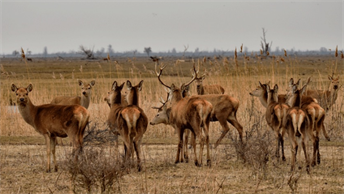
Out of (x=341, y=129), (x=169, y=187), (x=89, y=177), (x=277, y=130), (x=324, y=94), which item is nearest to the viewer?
(x=89, y=177)

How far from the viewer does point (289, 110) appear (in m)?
10.6

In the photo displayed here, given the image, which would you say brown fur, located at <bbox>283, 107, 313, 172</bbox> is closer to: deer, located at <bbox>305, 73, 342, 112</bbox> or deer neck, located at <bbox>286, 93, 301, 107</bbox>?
deer neck, located at <bbox>286, 93, 301, 107</bbox>

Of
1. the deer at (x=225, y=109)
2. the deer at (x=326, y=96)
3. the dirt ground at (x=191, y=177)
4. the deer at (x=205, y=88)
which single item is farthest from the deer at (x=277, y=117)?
the deer at (x=205, y=88)

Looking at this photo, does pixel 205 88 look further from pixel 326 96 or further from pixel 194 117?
pixel 194 117

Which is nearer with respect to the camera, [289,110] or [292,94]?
[289,110]

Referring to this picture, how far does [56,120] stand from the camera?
10.4 meters

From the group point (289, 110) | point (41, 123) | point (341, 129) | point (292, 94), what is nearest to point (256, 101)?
point (341, 129)

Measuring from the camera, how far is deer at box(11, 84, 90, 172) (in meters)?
10.1

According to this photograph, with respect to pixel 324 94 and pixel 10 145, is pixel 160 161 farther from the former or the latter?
pixel 324 94

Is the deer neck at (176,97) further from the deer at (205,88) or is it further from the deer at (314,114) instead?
the deer at (205,88)

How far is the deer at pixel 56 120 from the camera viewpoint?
398 inches

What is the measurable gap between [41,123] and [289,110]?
4.70 meters

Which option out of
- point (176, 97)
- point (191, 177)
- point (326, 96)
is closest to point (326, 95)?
point (326, 96)

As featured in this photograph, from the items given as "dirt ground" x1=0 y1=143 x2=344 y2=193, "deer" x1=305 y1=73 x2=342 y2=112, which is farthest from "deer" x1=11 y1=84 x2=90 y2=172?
"deer" x1=305 y1=73 x2=342 y2=112
